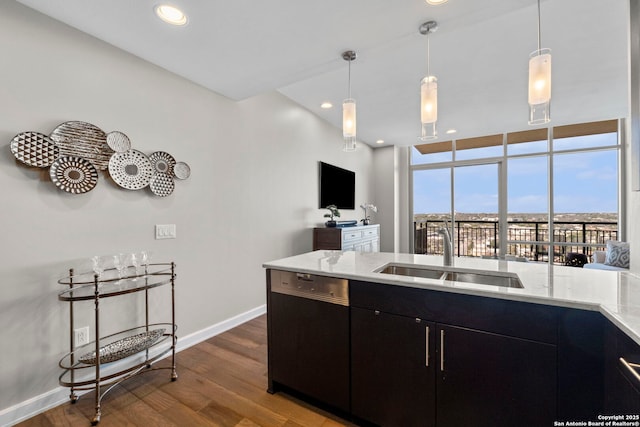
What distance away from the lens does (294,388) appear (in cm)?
174

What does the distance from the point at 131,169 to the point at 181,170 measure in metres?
0.41

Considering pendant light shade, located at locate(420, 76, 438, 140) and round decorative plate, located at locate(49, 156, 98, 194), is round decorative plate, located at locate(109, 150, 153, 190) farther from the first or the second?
pendant light shade, located at locate(420, 76, 438, 140)

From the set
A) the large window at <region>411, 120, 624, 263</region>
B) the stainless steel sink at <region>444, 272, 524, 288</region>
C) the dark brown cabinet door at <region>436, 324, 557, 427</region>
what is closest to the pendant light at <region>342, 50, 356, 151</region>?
the stainless steel sink at <region>444, 272, 524, 288</region>

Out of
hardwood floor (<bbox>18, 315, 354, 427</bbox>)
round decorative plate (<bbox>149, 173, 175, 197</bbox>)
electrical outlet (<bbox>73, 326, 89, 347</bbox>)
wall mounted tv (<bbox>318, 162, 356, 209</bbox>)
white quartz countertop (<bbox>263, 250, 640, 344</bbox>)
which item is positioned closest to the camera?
white quartz countertop (<bbox>263, 250, 640, 344</bbox>)

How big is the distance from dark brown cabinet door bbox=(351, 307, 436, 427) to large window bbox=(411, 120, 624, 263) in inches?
170

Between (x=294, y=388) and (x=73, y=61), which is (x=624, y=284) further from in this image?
(x=73, y=61)

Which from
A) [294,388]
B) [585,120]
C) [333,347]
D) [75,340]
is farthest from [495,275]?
[585,120]

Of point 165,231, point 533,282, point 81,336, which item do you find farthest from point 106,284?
point 533,282

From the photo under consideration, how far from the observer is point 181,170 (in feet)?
8.07

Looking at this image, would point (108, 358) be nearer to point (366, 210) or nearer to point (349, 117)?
point (349, 117)

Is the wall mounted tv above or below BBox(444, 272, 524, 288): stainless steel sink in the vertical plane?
above

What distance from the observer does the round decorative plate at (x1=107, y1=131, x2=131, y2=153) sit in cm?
199

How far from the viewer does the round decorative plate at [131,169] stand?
6.61 ft

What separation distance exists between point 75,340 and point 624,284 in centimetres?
317
